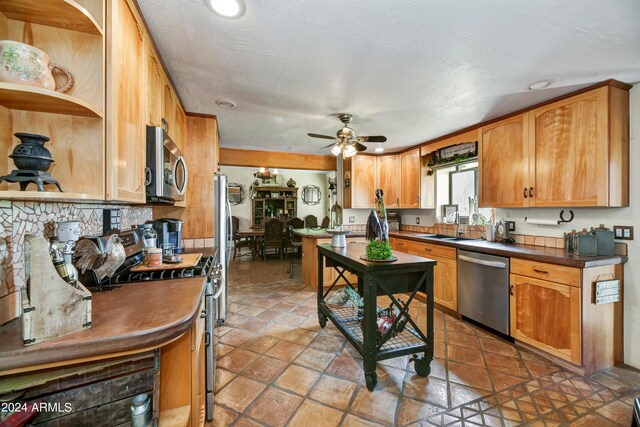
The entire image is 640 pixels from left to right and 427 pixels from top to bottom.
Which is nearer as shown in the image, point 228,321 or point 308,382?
point 308,382

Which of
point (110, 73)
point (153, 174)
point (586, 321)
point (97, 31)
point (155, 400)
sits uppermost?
point (97, 31)

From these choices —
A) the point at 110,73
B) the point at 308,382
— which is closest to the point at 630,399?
the point at 308,382

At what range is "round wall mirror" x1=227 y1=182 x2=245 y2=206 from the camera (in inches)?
296

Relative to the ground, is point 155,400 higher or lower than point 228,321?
higher

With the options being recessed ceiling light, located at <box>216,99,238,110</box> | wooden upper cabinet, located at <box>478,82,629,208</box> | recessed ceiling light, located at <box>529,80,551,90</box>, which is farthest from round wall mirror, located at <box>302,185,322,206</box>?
recessed ceiling light, located at <box>529,80,551,90</box>

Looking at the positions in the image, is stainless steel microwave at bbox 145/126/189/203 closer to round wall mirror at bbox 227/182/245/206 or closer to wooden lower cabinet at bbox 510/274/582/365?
wooden lower cabinet at bbox 510/274/582/365

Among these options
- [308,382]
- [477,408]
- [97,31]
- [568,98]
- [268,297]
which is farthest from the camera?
[268,297]

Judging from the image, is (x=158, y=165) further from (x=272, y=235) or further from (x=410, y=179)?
(x=272, y=235)

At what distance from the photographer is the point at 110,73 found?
106 centimetres

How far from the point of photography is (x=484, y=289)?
2.63m

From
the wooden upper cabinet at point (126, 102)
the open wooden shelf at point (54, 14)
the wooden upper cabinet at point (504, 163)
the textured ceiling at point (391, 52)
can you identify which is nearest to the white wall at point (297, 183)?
the textured ceiling at point (391, 52)

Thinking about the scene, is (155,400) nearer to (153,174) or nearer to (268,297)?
(153,174)

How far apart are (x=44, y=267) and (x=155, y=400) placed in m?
0.56

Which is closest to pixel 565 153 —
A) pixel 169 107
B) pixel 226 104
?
pixel 226 104
